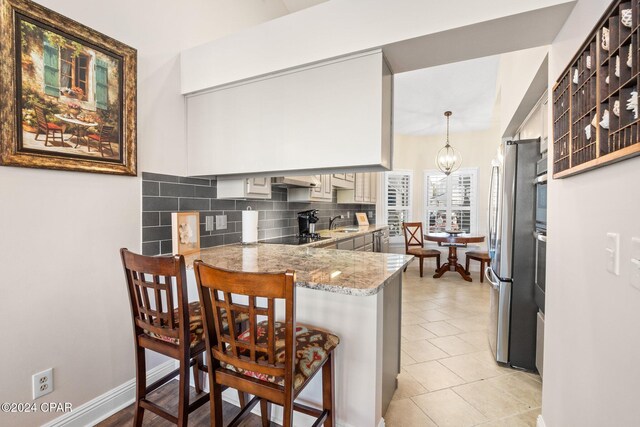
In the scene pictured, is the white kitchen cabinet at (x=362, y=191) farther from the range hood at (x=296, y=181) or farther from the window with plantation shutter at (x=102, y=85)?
the window with plantation shutter at (x=102, y=85)

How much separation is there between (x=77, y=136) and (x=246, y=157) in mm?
966

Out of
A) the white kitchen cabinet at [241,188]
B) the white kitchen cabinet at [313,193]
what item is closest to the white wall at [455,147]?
the white kitchen cabinet at [313,193]

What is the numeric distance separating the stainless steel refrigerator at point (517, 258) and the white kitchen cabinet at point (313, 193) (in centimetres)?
203

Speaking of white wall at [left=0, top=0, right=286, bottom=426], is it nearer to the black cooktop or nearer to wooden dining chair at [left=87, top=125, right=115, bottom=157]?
wooden dining chair at [left=87, top=125, right=115, bottom=157]

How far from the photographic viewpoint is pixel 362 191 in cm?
542

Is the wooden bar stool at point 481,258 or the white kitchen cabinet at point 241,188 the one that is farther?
the wooden bar stool at point 481,258

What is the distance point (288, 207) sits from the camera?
365 centimetres

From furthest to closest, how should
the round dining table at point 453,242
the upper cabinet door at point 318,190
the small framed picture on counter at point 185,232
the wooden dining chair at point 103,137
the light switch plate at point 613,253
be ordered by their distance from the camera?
the round dining table at point 453,242 < the upper cabinet door at point 318,190 < the small framed picture on counter at point 185,232 < the wooden dining chair at point 103,137 < the light switch plate at point 613,253

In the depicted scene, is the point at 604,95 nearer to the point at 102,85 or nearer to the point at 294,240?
the point at 102,85

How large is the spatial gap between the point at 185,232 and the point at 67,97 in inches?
41.0

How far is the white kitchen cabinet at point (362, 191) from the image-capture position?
5.11 m

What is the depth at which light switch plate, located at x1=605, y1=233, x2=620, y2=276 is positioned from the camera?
85 cm

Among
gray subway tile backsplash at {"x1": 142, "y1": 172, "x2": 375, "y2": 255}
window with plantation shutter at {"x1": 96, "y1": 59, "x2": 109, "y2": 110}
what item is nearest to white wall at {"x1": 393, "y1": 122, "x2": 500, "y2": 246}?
gray subway tile backsplash at {"x1": 142, "y1": 172, "x2": 375, "y2": 255}

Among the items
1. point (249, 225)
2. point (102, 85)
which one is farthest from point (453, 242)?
point (102, 85)
